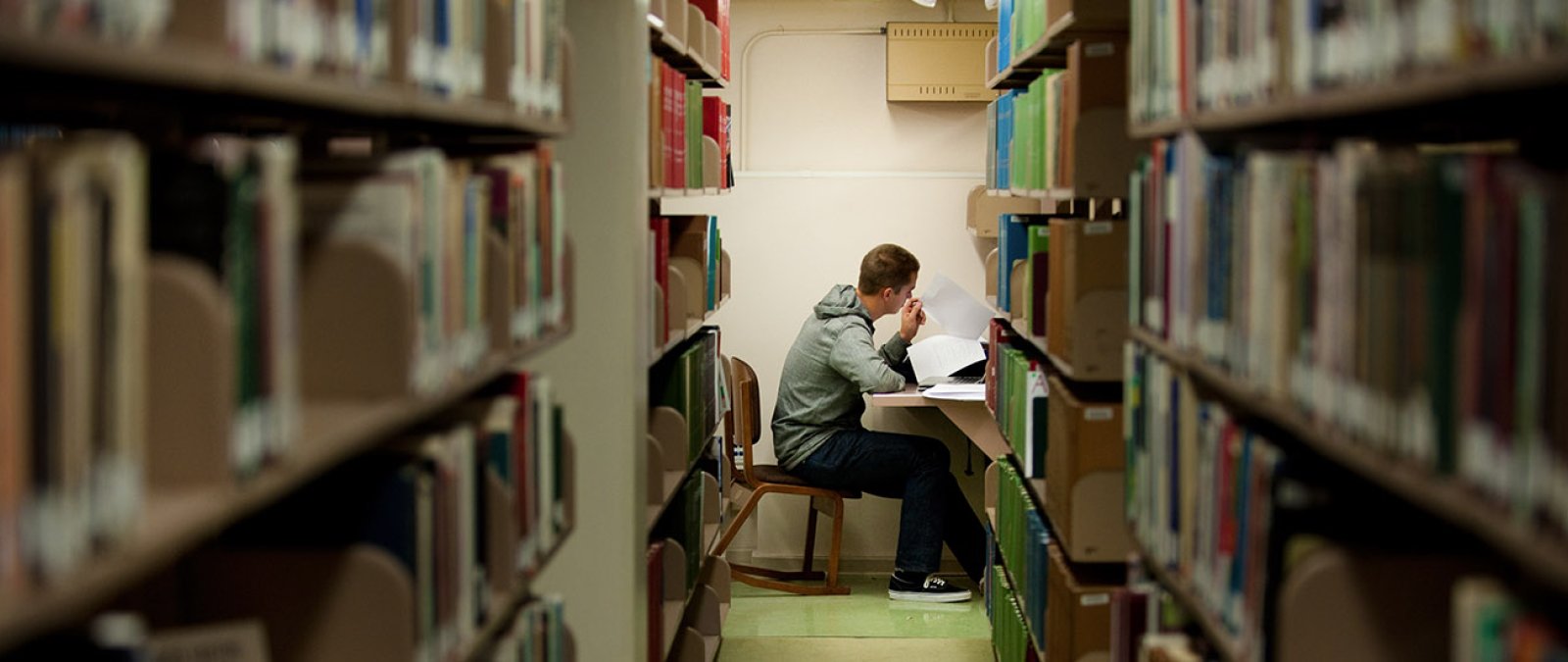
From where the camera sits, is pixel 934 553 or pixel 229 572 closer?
pixel 229 572

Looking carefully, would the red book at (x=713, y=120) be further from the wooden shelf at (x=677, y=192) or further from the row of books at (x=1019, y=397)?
the row of books at (x=1019, y=397)

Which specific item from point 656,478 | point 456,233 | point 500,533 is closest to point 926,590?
point 656,478

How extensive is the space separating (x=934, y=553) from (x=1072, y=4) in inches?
114

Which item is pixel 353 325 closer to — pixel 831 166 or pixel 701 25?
pixel 701 25

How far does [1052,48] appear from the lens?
3451mm

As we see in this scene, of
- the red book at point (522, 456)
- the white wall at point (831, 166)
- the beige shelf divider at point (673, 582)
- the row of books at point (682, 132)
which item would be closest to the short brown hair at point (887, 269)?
the white wall at point (831, 166)

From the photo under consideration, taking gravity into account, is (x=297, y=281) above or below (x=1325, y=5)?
below

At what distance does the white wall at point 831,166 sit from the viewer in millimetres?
5949

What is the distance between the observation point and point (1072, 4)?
2.90m

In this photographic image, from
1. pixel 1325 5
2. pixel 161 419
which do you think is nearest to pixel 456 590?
pixel 161 419

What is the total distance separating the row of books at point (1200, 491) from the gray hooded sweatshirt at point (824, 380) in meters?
2.75

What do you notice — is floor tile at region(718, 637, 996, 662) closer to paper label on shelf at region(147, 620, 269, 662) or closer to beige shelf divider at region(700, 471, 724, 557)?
beige shelf divider at region(700, 471, 724, 557)

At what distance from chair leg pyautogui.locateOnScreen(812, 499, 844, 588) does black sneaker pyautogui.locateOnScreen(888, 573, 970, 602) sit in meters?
0.21

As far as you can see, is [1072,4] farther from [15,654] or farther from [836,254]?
[836,254]
